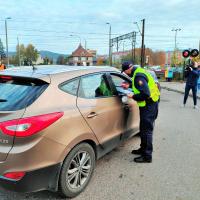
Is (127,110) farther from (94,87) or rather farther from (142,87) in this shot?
(94,87)

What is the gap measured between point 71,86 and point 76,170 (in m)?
1.04

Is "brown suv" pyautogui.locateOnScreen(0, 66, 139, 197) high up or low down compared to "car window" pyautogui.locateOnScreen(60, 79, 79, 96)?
down

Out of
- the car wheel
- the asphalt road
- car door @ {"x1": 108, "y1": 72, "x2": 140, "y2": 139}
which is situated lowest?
the asphalt road

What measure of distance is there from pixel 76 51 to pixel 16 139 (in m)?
106

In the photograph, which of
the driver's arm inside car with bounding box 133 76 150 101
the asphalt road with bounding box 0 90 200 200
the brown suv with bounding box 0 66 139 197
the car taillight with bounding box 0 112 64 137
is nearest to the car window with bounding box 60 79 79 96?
the brown suv with bounding box 0 66 139 197

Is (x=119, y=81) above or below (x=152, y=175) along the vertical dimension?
above

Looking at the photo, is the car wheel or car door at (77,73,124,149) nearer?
the car wheel

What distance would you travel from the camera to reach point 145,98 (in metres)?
3.88

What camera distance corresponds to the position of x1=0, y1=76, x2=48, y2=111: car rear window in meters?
2.63

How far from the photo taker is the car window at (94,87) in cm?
328

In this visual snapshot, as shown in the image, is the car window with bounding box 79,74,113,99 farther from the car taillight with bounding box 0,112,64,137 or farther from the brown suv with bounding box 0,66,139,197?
the car taillight with bounding box 0,112,64,137

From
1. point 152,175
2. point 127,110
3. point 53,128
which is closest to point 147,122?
point 127,110

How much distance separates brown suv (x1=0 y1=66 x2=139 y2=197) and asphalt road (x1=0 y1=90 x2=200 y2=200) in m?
0.34

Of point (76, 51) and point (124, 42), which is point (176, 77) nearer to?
point (124, 42)
